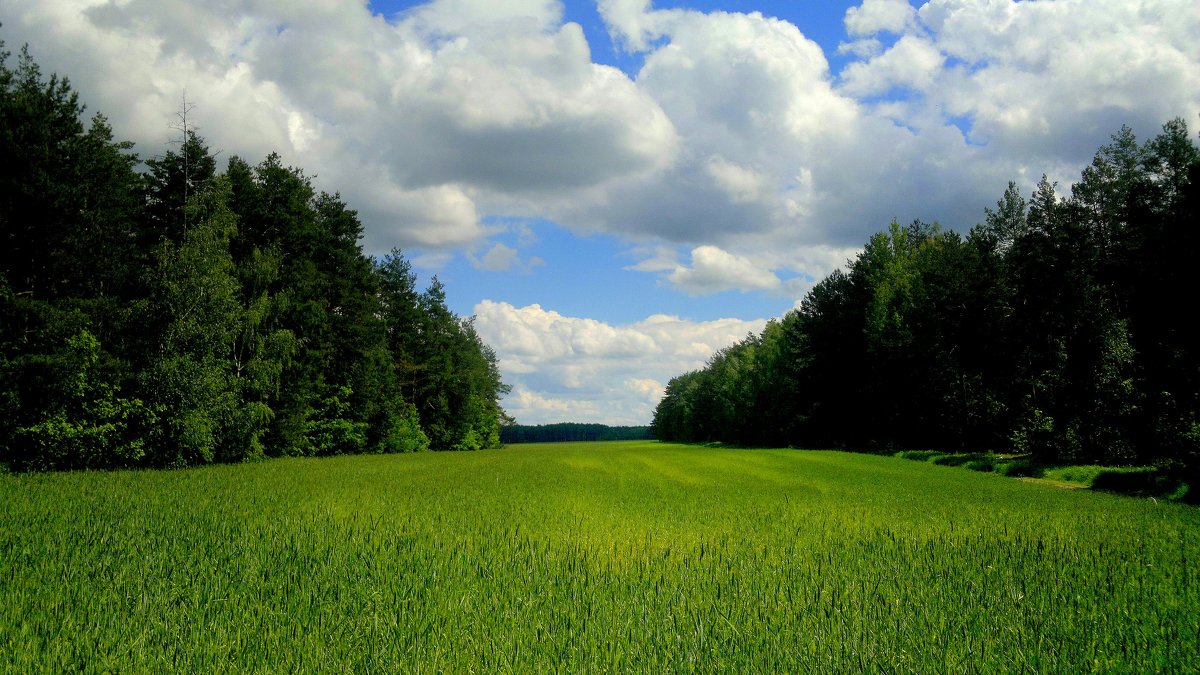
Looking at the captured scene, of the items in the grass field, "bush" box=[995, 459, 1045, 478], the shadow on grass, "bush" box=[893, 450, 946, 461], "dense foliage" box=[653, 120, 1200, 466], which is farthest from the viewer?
"bush" box=[893, 450, 946, 461]

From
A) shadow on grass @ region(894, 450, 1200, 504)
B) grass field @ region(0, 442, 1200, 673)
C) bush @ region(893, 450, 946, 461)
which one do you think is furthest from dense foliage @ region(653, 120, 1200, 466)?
grass field @ region(0, 442, 1200, 673)

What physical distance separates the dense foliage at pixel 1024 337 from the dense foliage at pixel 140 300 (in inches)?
1498

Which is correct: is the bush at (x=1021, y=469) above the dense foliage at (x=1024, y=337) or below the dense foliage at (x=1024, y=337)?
below

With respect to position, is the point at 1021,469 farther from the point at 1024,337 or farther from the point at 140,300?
the point at 140,300

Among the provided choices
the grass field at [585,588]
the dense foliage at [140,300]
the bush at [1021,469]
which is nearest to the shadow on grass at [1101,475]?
the bush at [1021,469]

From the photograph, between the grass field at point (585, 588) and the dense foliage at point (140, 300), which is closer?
the grass field at point (585, 588)

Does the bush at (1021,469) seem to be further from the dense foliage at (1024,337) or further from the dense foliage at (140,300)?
the dense foliage at (140,300)

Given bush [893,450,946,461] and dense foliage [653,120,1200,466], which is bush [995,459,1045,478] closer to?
dense foliage [653,120,1200,466]

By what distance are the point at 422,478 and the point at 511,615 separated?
19.3 m

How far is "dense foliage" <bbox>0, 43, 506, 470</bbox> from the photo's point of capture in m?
24.5

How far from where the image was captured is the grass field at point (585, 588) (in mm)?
4984

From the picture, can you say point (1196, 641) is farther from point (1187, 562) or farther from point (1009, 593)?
point (1187, 562)

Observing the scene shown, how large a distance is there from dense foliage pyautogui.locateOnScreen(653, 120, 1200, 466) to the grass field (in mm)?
12427

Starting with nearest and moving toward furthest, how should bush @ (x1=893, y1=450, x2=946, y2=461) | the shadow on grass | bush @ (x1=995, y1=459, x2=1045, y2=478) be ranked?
the shadow on grass → bush @ (x1=995, y1=459, x2=1045, y2=478) → bush @ (x1=893, y1=450, x2=946, y2=461)
